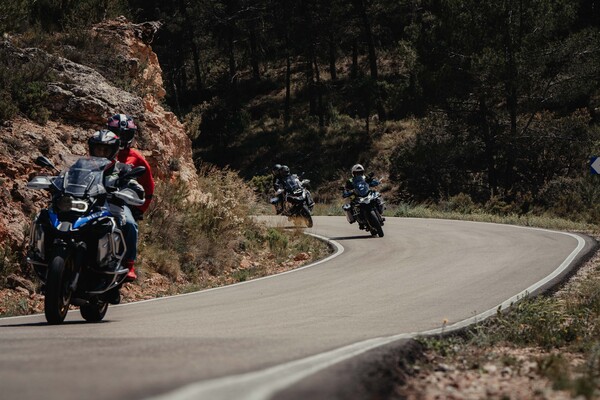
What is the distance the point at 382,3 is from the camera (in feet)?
176

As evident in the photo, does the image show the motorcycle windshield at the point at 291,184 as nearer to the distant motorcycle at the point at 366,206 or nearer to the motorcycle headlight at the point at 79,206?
the distant motorcycle at the point at 366,206

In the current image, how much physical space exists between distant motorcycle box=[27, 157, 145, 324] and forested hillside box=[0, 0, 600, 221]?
6821 millimetres

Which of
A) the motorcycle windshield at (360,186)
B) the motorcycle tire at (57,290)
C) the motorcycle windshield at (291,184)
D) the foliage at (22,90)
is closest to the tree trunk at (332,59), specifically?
the motorcycle windshield at (291,184)

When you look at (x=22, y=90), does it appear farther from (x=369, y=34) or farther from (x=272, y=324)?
(x=369, y=34)

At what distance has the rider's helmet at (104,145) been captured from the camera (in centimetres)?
888

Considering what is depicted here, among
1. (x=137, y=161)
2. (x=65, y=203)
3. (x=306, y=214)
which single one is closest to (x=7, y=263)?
(x=137, y=161)

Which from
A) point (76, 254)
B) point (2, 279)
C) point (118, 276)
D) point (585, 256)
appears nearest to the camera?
point (76, 254)

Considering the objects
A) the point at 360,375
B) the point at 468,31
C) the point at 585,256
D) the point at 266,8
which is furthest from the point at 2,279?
the point at 266,8

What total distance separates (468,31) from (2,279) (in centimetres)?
2775

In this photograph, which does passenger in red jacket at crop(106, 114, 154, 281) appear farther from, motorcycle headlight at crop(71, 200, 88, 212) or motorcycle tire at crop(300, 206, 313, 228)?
motorcycle tire at crop(300, 206, 313, 228)

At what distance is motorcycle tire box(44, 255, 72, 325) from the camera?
7.59m

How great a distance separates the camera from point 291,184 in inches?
968

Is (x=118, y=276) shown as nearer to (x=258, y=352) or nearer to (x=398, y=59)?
(x=258, y=352)

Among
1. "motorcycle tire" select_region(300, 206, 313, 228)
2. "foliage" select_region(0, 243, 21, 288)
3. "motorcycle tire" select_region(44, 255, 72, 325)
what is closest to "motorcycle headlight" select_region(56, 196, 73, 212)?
"motorcycle tire" select_region(44, 255, 72, 325)
